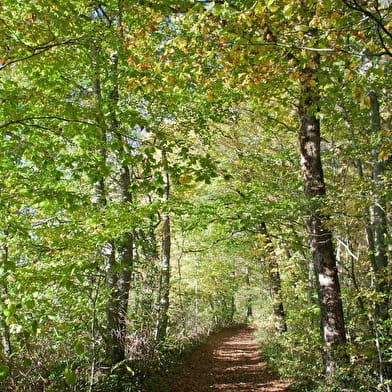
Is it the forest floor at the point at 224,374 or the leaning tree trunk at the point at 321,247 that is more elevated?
the leaning tree trunk at the point at 321,247

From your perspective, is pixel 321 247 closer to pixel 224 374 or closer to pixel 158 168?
pixel 158 168

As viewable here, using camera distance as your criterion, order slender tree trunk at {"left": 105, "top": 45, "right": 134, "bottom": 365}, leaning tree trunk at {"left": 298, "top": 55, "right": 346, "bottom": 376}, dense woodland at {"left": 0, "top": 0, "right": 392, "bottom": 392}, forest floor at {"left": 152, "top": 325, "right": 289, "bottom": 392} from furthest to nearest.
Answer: forest floor at {"left": 152, "top": 325, "right": 289, "bottom": 392}, slender tree trunk at {"left": 105, "top": 45, "right": 134, "bottom": 365}, leaning tree trunk at {"left": 298, "top": 55, "right": 346, "bottom": 376}, dense woodland at {"left": 0, "top": 0, "right": 392, "bottom": 392}

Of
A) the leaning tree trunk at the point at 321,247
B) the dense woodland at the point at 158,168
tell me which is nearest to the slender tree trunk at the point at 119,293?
the dense woodland at the point at 158,168

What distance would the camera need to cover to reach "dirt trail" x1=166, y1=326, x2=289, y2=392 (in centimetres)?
906

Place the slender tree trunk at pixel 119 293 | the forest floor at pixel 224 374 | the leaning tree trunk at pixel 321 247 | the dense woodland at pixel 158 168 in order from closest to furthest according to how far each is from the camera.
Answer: the dense woodland at pixel 158 168
the leaning tree trunk at pixel 321 247
the slender tree trunk at pixel 119 293
the forest floor at pixel 224 374

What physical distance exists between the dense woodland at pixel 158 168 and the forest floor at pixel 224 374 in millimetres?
609

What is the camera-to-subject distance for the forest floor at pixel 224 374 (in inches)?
356

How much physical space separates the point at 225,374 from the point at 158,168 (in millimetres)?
10008

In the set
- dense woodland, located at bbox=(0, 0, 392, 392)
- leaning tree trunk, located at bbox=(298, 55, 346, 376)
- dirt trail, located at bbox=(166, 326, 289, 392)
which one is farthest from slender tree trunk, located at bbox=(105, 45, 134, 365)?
leaning tree trunk, located at bbox=(298, 55, 346, 376)

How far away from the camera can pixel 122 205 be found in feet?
21.5

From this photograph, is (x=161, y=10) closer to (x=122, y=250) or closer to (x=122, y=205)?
(x=122, y=205)

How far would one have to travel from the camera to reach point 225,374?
10977mm

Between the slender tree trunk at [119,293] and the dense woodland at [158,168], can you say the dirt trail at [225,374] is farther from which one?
the slender tree trunk at [119,293]

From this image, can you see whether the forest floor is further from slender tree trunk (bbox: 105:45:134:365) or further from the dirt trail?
slender tree trunk (bbox: 105:45:134:365)
